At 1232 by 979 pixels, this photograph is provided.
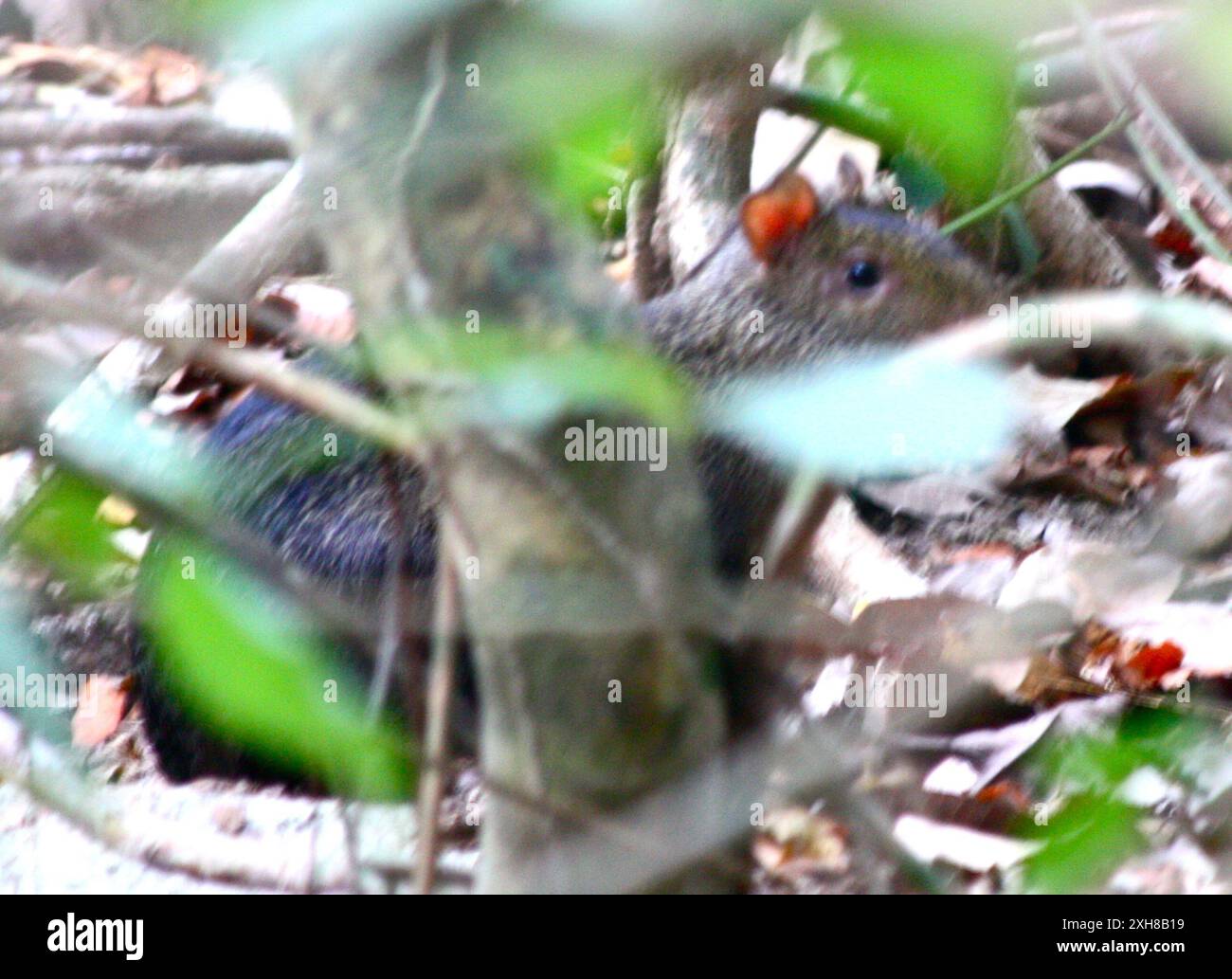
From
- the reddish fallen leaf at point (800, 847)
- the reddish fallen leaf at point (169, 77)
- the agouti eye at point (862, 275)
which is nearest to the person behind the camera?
the reddish fallen leaf at point (800, 847)

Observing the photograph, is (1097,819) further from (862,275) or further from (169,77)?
(862,275)

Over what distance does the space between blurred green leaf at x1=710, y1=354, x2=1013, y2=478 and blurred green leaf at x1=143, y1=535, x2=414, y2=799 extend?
0.39 m

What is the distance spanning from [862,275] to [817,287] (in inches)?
5.8

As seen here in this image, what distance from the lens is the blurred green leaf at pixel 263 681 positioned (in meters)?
0.94

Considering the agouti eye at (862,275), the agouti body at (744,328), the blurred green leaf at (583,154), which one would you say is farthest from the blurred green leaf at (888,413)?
the agouti eye at (862,275)

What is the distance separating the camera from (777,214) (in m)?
4.14

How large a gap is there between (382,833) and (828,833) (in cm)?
62

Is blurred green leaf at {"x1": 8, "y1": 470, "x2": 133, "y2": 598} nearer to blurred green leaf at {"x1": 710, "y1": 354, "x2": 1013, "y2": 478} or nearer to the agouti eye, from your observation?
blurred green leaf at {"x1": 710, "y1": 354, "x2": 1013, "y2": 478}

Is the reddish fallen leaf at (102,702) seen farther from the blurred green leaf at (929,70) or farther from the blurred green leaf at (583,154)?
the blurred green leaf at (929,70)


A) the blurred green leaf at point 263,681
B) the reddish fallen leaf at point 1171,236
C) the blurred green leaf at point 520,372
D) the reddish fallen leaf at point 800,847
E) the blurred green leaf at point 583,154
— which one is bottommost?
the reddish fallen leaf at point 800,847

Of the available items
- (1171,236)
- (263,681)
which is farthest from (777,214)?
(263,681)

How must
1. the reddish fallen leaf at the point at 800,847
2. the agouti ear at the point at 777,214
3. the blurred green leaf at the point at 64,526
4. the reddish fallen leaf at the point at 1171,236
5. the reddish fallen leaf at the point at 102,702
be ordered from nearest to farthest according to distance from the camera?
the blurred green leaf at the point at 64,526, the reddish fallen leaf at the point at 800,847, the reddish fallen leaf at the point at 102,702, the agouti ear at the point at 777,214, the reddish fallen leaf at the point at 1171,236

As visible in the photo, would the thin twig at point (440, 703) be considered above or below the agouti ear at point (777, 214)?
below

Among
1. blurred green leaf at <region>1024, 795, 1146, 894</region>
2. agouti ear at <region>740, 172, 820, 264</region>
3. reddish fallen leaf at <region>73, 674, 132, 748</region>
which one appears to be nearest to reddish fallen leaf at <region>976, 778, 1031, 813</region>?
blurred green leaf at <region>1024, 795, 1146, 894</region>
